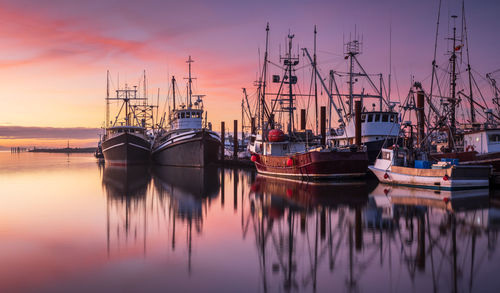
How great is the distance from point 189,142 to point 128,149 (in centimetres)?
1259

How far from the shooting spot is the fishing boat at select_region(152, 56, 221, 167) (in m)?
52.7

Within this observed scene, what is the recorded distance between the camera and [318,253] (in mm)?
11578

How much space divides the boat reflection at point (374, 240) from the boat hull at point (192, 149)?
30231 millimetres

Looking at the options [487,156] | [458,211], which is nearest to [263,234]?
[458,211]

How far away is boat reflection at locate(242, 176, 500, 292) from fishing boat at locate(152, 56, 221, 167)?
100 feet

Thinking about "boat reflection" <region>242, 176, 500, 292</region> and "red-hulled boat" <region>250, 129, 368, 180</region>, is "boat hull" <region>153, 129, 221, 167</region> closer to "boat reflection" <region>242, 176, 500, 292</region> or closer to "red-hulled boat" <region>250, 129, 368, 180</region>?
"red-hulled boat" <region>250, 129, 368, 180</region>

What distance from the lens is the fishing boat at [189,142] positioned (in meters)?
52.7

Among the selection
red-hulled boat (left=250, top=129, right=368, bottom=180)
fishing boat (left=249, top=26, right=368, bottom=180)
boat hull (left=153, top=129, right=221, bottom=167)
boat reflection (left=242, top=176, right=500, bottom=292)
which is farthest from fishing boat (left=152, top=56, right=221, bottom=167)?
boat reflection (left=242, top=176, right=500, bottom=292)

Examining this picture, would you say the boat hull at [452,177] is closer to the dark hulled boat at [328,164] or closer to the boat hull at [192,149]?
the dark hulled boat at [328,164]

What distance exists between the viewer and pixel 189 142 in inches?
2087

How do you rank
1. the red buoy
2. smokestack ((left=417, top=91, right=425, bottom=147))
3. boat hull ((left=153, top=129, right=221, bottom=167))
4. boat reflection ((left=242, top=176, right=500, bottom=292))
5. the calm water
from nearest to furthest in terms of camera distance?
the calm water < boat reflection ((left=242, top=176, right=500, bottom=292)) < smokestack ((left=417, top=91, right=425, bottom=147)) < the red buoy < boat hull ((left=153, top=129, right=221, bottom=167))

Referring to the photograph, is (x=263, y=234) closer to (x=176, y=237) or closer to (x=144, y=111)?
(x=176, y=237)

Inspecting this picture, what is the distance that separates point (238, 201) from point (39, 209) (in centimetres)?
1013

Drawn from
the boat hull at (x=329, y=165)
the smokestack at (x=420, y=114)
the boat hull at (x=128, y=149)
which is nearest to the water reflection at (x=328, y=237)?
the boat hull at (x=329, y=165)
